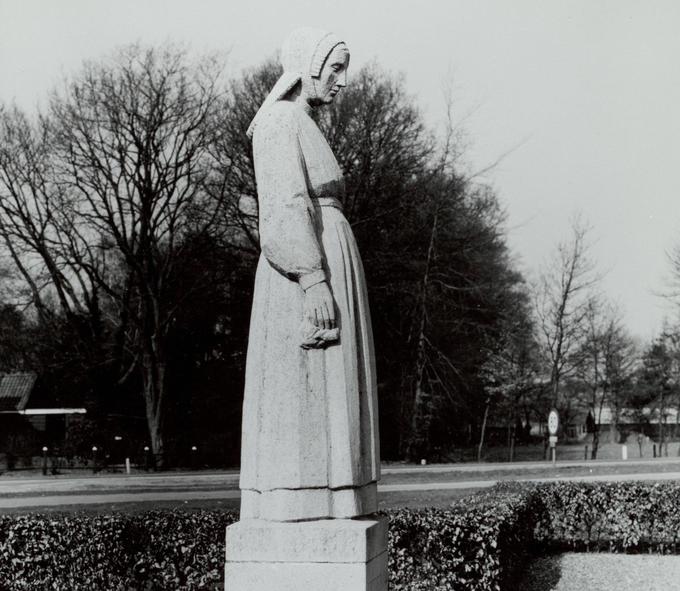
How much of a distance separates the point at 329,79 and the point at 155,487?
68.1 ft

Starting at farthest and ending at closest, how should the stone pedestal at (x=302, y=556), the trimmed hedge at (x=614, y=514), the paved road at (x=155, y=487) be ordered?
the paved road at (x=155, y=487), the trimmed hedge at (x=614, y=514), the stone pedestal at (x=302, y=556)

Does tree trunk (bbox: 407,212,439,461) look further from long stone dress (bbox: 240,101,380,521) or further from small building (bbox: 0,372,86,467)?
long stone dress (bbox: 240,101,380,521)

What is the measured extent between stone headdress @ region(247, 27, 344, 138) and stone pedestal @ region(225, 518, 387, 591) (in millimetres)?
2395

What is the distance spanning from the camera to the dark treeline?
1457 inches

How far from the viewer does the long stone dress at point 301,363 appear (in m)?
5.31

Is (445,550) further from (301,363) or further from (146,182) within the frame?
(146,182)

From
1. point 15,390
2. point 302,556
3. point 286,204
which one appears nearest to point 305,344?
point 286,204

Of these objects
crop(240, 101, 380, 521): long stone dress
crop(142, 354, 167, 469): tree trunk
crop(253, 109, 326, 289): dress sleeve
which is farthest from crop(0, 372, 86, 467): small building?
crop(253, 109, 326, 289): dress sleeve

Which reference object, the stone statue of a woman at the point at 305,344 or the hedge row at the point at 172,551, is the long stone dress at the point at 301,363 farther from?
the hedge row at the point at 172,551

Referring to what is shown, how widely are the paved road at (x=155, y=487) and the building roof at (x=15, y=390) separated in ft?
46.2

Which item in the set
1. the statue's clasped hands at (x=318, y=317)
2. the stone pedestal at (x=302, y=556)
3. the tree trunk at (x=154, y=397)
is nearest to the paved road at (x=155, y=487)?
the tree trunk at (x=154, y=397)

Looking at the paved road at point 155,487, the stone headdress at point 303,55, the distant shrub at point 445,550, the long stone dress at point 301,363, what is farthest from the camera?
the paved road at point 155,487

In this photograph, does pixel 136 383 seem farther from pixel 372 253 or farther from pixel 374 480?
pixel 374 480

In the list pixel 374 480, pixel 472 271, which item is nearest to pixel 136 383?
pixel 472 271
